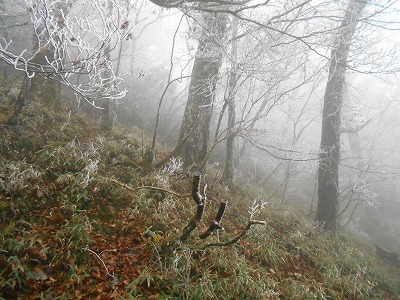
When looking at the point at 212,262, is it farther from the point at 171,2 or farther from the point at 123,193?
the point at 171,2

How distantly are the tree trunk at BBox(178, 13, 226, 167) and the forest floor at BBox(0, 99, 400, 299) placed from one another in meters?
1.13

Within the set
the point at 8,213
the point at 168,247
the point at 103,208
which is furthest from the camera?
the point at 103,208

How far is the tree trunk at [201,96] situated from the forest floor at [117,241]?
1125mm

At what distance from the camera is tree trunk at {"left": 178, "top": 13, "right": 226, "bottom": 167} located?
6.53 m

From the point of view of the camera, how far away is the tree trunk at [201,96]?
21.4 ft

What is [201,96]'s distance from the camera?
6.85 m

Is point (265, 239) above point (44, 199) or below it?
below

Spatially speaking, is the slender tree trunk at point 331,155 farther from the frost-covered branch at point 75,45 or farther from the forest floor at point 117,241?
the frost-covered branch at point 75,45

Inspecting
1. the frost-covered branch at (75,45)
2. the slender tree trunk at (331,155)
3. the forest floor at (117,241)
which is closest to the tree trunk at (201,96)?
the forest floor at (117,241)

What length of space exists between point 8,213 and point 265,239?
13.4ft

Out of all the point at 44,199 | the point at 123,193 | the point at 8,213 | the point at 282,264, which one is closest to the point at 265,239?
the point at 282,264

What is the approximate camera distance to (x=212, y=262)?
3596 mm

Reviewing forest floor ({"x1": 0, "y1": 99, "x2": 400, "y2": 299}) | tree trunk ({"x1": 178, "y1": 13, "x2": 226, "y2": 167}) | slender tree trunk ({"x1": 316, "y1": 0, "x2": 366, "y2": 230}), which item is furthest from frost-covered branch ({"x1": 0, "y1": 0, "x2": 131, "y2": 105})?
slender tree trunk ({"x1": 316, "y1": 0, "x2": 366, "y2": 230})

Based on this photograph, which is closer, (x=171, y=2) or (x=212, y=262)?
(x=212, y=262)
